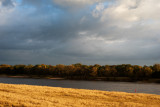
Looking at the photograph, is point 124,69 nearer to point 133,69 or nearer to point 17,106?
point 133,69

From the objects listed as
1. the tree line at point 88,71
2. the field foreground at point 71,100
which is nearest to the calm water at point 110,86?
the field foreground at point 71,100

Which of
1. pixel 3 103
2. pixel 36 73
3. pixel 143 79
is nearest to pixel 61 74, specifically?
pixel 36 73

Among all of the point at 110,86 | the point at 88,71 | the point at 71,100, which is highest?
the point at 88,71

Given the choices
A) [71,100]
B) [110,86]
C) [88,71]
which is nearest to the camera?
[71,100]

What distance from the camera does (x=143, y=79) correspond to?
115562 millimetres

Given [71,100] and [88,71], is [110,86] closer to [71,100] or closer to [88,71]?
[71,100]

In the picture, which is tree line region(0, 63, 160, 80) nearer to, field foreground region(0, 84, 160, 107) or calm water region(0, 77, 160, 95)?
calm water region(0, 77, 160, 95)

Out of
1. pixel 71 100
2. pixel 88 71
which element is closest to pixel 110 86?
pixel 71 100

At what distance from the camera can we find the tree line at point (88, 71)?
120250 mm

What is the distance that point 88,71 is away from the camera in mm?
148125

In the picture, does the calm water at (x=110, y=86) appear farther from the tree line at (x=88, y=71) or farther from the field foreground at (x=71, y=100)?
the tree line at (x=88, y=71)

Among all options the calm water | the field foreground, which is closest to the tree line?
the calm water

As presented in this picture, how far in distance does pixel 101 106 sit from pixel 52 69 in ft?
491

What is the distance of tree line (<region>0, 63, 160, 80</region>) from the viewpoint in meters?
120
